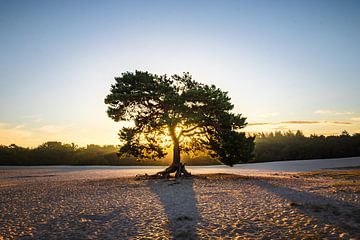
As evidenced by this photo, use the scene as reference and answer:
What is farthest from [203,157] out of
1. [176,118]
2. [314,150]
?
[176,118]

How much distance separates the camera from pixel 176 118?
33.8m

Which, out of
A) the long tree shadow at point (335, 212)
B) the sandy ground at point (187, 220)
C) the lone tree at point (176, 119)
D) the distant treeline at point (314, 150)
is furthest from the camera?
the distant treeline at point (314, 150)

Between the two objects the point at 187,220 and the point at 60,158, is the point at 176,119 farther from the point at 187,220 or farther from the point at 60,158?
the point at 60,158

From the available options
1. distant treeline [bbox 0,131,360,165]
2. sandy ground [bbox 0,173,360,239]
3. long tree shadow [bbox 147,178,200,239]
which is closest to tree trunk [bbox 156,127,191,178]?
long tree shadow [bbox 147,178,200,239]

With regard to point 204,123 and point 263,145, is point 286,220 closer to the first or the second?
point 204,123

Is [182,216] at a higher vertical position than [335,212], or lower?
higher

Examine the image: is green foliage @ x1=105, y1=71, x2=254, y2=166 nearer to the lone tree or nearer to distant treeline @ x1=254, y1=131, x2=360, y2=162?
the lone tree

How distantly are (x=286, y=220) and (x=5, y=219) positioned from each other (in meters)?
13.5

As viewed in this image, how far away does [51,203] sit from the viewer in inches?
724

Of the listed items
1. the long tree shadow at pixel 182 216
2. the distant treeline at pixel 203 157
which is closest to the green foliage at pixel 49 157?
the distant treeline at pixel 203 157

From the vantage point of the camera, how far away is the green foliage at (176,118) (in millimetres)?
33469

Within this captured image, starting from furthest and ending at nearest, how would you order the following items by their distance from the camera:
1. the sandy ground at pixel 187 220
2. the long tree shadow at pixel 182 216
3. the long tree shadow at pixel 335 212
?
1. the long tree shadow at pixel 335 212
2. the long tree shadow at pixel 182 216
3. the sandy ground at pixel 187 220

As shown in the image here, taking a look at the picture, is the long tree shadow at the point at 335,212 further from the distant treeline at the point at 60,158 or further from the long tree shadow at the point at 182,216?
the distant treeline at the point at 60,158

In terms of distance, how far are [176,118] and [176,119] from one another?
0.28 metres
